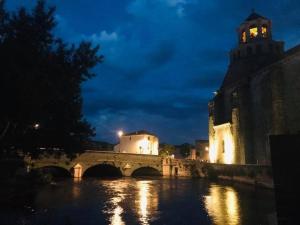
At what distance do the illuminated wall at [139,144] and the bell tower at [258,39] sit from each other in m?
40.0

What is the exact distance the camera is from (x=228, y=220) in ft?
65.4

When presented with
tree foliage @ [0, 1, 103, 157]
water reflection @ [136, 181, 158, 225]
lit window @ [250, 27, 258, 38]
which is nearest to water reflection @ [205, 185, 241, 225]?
water reflection @ [136, 181, 158, 225]

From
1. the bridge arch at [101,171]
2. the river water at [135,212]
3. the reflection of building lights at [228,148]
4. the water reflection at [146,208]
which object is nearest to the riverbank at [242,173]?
the reflection of building lights at [228,148]

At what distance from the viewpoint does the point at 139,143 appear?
94812 mm

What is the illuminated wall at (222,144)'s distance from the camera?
59.3 metres

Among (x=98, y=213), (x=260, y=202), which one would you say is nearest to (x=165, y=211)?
(x=98, y=213)

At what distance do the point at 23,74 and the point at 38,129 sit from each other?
22.7ft

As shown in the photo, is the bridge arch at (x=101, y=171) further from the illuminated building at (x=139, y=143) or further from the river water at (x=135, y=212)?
the river water at (x=135, y=212)

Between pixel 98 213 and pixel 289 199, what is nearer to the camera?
pixel 289 199

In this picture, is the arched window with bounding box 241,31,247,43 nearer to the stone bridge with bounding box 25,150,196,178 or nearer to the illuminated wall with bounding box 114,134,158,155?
the stone bridge with bounding box 25,150,196,178

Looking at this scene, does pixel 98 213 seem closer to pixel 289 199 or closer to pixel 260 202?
pixel 260 202

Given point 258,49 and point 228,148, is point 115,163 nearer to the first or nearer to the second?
point 228,148

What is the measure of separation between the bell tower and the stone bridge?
28.7m

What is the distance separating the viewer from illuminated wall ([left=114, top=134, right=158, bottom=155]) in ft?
308
